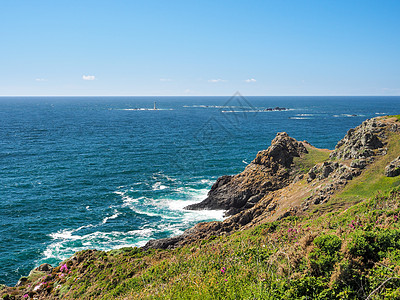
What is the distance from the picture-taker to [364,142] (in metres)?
36.9

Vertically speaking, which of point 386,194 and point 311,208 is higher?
point 386,194

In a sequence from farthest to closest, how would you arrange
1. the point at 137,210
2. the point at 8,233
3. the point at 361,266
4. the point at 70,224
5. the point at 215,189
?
the point at 215,189
the point at 137,210
the point at 70,224
the point at 8,233
the point at 361,266

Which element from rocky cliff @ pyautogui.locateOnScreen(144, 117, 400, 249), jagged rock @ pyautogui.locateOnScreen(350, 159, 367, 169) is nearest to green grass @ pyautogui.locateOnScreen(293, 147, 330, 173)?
rocky cliff @ pyautogui.locateOnScreen(144, 117, 400, 249)

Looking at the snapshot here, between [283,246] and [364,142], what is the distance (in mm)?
26730

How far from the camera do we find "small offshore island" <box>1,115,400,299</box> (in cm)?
1170

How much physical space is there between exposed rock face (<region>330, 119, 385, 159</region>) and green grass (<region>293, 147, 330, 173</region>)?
6.20 meters

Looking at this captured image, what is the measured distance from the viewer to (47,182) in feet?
182

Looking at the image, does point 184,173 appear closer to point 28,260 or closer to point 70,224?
point 70,224

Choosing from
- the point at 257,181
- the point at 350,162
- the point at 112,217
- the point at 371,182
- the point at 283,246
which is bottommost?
the point at 112,217

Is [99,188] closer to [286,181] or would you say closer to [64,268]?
[64,268]

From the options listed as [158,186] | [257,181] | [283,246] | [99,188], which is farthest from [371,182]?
[99,188]

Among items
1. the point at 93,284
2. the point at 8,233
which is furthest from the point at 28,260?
the point at 93,284

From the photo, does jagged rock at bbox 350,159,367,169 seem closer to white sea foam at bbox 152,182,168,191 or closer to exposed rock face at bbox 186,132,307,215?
exposed rock face at bbox 186,132,307,215

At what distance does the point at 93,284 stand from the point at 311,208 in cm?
2118
